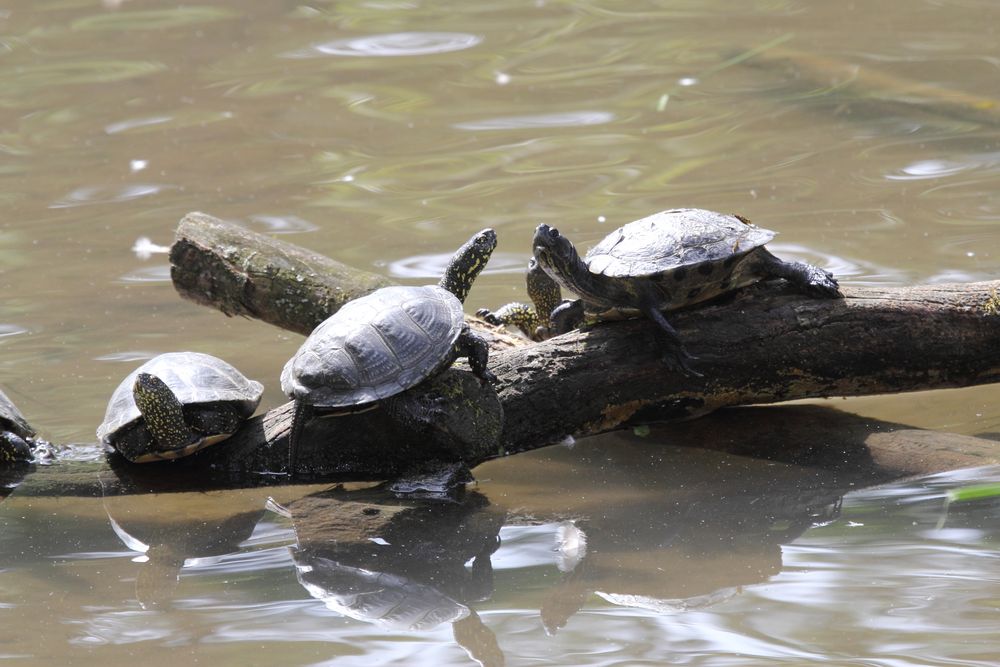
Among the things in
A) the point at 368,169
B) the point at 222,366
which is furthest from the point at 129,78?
the point at 222,366

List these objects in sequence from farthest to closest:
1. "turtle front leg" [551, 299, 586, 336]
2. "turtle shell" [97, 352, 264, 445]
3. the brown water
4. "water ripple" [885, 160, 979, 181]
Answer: "water ripple" [885, 160, 979, 181], "turtle front leg" [551, 299, 586, 336], "turtle shell" [97, 352, 264, 445], the brown water

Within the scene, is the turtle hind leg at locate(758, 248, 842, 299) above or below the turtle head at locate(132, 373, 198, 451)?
above

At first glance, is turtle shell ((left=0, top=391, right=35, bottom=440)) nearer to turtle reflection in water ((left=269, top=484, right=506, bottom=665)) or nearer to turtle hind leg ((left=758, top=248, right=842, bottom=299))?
turtle reflection in water ((left=269, top=484, right=506, bottom=665))

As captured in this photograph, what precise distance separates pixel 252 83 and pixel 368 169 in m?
2.87

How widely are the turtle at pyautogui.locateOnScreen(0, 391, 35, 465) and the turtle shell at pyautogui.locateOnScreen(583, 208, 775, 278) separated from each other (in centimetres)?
265

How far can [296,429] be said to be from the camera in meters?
4.84

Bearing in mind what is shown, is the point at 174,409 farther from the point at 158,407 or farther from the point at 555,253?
the point at 555,253

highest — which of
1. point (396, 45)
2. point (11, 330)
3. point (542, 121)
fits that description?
point (396, 45)

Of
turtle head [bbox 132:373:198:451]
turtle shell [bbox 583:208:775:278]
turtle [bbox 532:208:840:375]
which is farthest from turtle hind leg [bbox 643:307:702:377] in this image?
turtle head [bbox 132:373:198:451]

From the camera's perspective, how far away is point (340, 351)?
466 centimetres

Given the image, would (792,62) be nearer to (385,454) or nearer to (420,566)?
(385,454)

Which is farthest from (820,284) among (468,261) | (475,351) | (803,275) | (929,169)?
(929,169)

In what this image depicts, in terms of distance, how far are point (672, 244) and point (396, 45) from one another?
831 cm

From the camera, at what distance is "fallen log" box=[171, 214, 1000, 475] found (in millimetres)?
4902
